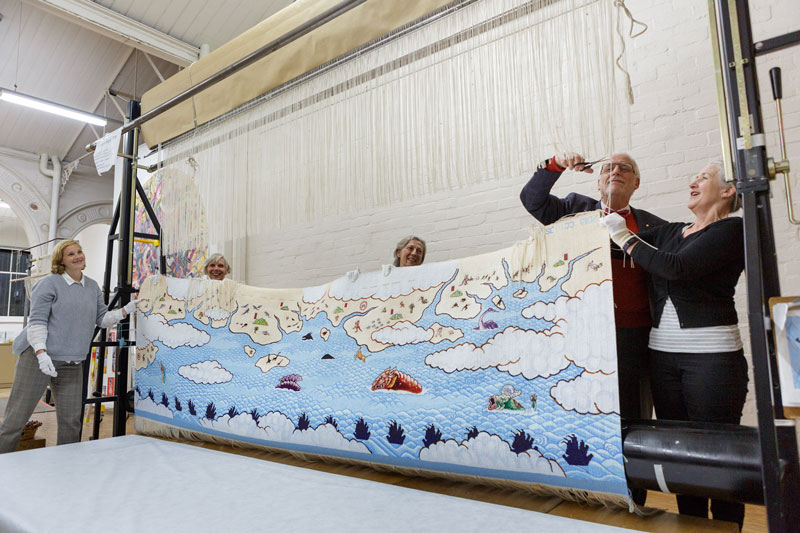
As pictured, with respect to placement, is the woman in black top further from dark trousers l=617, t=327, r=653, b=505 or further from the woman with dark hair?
the woman with dark hair

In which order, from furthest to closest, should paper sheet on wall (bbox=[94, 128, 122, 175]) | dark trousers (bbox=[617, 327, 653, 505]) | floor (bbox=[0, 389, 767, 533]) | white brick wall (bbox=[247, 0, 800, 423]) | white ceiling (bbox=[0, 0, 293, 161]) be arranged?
white ceiling (bbox=[0, 0, 293, 161]) → paper sheet on wall (bbox=[94, 128, 122, 175]) → white brick wall (bbox=[247, 0, 800, 423]) → dark trousers (bbox=[617, 327, 653, 505]) → floor (bbox=[0, 389, 767, 533])

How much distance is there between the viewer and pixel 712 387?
4.91 ft

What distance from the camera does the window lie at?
1165cm

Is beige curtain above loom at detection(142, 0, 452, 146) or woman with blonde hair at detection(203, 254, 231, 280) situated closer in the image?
beige curtain above loom at detection(142, 0, 452, 146)

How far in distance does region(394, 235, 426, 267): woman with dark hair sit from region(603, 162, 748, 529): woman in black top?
147cm

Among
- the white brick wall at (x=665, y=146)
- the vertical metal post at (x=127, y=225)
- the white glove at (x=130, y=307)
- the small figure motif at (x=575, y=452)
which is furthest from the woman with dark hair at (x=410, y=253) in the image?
the vertical metal post at (x=127, y=225)

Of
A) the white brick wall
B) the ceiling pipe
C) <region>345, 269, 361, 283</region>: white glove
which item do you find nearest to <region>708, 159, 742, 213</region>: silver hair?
the white brick wall

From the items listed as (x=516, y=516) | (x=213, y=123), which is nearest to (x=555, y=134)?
(x=516, y=516)

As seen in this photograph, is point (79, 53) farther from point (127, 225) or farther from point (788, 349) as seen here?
point (788, 349)

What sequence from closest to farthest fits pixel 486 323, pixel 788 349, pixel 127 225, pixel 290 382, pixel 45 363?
pixel 788 349 < pixel 486 323 < pixel 290 382 < pixel 45 363 < pixel 127 225

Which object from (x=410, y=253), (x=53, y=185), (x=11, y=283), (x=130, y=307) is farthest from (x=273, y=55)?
(x=11, y=283)

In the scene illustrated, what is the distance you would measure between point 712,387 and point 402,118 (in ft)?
4.87

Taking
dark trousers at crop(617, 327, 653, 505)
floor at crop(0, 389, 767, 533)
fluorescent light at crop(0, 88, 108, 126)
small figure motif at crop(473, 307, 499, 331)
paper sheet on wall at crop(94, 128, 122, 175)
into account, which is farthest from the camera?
fluorescent light at crop(0, 88, 108, 126)

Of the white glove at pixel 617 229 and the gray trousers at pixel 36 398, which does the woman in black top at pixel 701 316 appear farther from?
the gray trousers at pixel 36 398
